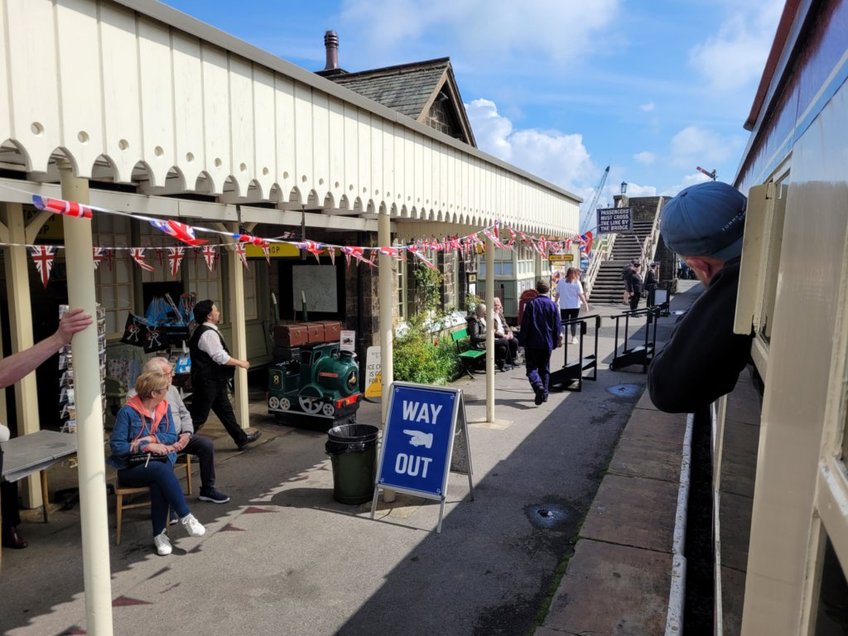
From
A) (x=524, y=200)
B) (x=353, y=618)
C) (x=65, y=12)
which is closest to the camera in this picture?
(x=65, y=12)

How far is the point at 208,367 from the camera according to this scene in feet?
21.0

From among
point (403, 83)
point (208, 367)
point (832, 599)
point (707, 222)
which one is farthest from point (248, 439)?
point (403, 83)

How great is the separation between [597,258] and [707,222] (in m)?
28.9

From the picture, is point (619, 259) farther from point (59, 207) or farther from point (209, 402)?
point (59, 207)

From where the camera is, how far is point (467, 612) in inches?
150

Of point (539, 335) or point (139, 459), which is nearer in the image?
point (139, 459)

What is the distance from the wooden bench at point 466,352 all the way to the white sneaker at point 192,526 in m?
6.62

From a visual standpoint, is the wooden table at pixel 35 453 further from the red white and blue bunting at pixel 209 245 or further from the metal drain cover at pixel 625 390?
the metal drain cover at pixel 625 390

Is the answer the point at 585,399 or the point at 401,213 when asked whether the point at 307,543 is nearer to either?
the point at 401,213

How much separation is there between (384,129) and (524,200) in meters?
3.49

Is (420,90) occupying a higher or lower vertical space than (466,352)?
higher

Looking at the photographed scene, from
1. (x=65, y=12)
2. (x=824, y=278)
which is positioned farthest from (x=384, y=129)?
(x=824, y=278)

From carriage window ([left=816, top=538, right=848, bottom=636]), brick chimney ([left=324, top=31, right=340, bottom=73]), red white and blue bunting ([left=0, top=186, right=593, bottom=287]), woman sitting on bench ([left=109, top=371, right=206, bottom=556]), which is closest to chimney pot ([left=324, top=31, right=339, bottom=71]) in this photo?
brick chimney ([left=324, top=31, right=340, bottom=73])

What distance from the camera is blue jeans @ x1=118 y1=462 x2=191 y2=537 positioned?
4.58m
